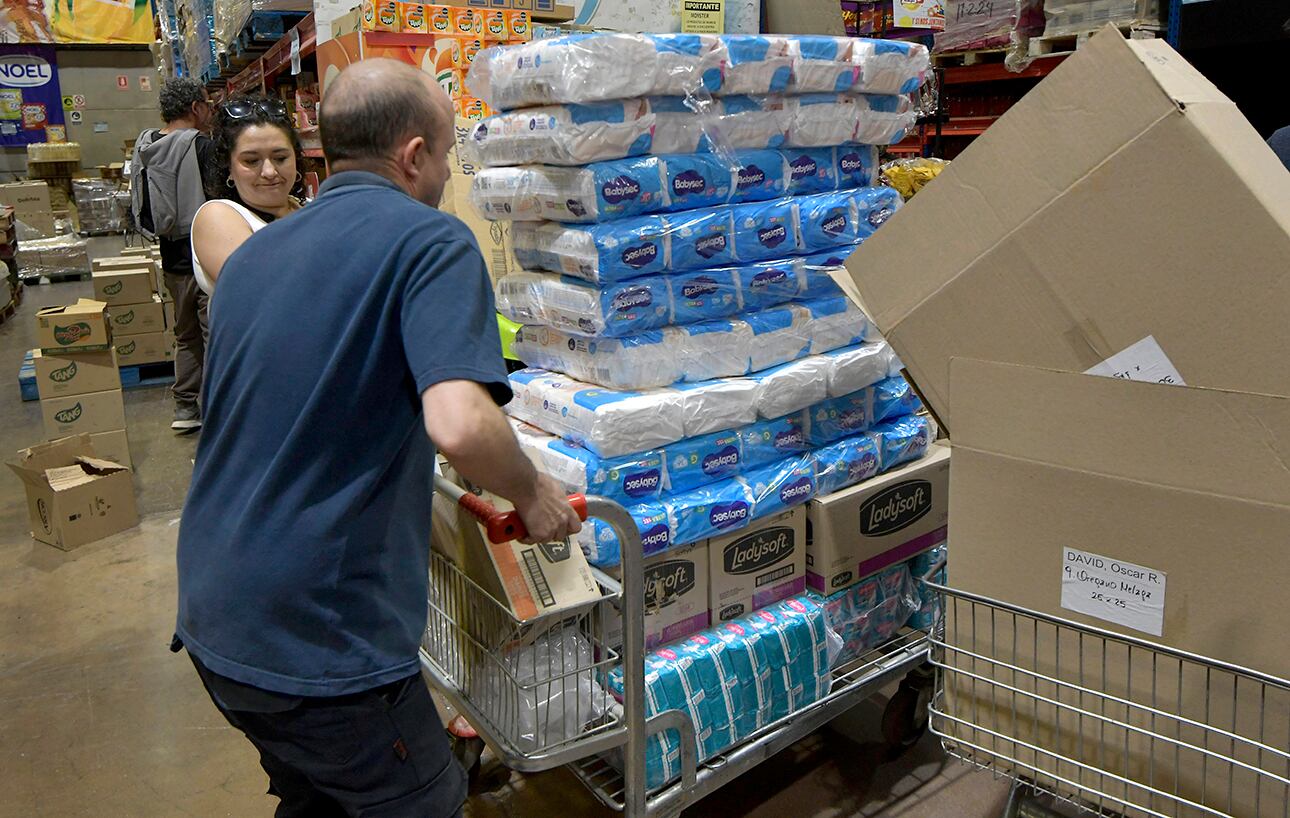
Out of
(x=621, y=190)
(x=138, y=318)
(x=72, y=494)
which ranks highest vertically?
(x=621, y=190)

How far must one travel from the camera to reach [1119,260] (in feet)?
4.32

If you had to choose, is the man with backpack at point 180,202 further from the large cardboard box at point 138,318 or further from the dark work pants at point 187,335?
the large cardboard box at point 138,318

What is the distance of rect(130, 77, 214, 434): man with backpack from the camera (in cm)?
514

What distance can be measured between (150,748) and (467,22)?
318 centimetres

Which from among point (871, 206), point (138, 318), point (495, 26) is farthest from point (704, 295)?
point (138, 318)

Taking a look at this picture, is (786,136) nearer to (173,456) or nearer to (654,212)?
(654,212)

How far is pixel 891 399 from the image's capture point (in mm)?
2656

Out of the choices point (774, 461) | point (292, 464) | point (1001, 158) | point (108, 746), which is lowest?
point (108, 746)

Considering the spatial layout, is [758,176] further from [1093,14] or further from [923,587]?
[1093,14]

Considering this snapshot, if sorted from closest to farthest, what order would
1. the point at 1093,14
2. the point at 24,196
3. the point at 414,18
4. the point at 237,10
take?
the point at 1093,14 < the point at 414,18 < the point at 237,10 < the point at 24,196

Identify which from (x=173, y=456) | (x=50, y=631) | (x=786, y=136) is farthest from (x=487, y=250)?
(x=173, y=456)

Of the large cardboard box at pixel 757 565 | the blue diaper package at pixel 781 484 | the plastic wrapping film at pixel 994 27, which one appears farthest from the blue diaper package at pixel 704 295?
the plastic wrapping film at pixel 994 27

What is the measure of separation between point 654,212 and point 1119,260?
119 cm

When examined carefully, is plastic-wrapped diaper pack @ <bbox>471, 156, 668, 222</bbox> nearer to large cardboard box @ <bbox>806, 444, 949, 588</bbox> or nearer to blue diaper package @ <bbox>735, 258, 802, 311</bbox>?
blue diaper package @ <bbox>735, 258, 802, 311</bbox>
